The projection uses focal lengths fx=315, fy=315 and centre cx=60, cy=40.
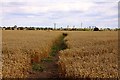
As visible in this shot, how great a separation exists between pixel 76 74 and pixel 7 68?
3.19 metres

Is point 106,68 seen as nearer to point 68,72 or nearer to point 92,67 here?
point 92,67

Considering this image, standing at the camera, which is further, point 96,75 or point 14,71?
point 14,71

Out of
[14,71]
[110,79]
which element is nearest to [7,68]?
[14,71]

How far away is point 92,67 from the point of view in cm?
1091

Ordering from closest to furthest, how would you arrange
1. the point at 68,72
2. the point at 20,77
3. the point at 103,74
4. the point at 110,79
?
the point at 110,79, the point at 103,74, the point at 68,72, the point at 20,77

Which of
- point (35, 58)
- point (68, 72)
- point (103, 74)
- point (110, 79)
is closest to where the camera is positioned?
point (110, 79)

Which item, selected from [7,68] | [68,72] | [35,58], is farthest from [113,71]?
Result: [35,58]

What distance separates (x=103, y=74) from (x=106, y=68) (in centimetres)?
131

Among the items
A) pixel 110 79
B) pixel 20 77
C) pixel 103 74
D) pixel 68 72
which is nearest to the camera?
pixel 110 79

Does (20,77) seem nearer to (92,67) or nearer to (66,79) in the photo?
(66,79)

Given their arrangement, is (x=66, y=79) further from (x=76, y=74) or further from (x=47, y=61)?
(x=47, y=61)

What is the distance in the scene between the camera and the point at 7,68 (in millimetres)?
11766

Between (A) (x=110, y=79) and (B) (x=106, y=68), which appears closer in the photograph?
(A) (x=110, y=79)

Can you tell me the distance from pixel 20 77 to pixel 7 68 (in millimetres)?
888
